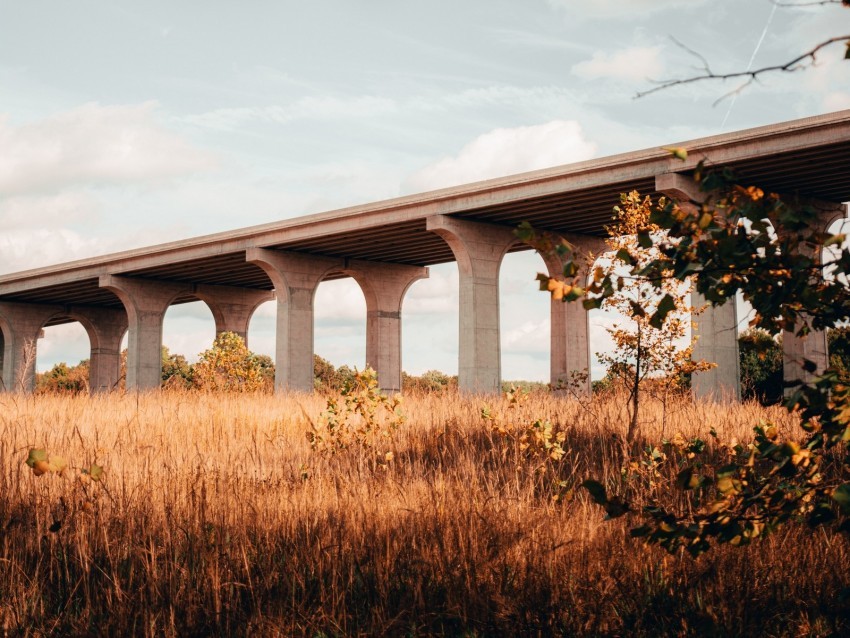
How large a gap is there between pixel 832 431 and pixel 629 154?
19100 mm

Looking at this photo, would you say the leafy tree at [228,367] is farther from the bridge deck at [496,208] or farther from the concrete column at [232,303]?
the concrete column at [232,303]

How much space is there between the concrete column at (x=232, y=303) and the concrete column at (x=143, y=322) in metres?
2.73

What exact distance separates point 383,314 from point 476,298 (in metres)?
8.25

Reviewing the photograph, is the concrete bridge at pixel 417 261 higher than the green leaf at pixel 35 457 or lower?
higher

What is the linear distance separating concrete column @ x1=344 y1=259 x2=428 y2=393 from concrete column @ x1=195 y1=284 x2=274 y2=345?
28.0 ft

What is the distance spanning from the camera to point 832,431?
3.20 metres

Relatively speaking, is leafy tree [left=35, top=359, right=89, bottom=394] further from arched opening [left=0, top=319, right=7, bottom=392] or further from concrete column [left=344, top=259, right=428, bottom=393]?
concrete column [left=344, top=259, right=428, bottom=393]

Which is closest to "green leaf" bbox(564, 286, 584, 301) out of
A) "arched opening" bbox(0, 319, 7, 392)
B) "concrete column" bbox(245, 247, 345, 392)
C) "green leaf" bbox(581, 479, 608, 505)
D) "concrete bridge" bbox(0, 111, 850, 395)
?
"green leaf" bbox(581, 479, 608, 505)

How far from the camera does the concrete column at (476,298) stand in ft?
85.4

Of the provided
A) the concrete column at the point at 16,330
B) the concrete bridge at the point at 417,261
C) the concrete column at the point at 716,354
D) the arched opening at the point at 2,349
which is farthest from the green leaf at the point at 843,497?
the concrete column at the point at 16,330

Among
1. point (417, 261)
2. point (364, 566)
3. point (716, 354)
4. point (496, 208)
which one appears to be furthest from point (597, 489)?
point (417, 261)

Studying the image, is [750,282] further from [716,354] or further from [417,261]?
[417,261]

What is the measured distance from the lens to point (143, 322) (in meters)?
37.2

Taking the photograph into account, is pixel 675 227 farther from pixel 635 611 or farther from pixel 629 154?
pixel 629 154
